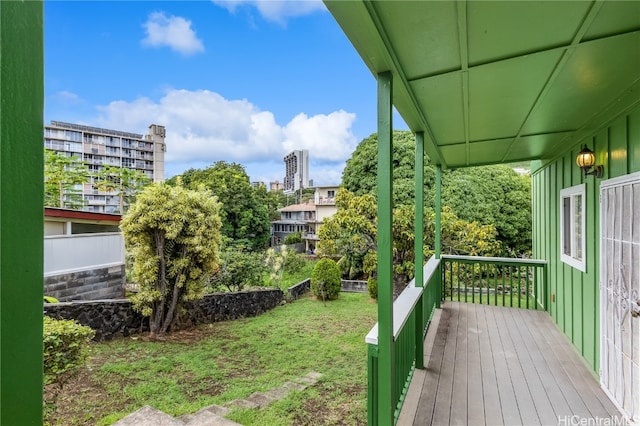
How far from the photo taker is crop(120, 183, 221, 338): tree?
6.04 m

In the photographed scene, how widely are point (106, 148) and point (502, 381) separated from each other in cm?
4462

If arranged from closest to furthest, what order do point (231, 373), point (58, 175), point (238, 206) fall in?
point (231, 373), point (58, 175), point (238, 206)

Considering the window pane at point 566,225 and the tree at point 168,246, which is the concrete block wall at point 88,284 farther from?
the window pane at point 566,225

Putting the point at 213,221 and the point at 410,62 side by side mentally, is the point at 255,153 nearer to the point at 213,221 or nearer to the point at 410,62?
the point at 213,221

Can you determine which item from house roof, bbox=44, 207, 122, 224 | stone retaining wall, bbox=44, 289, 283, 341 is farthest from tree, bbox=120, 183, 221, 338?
house roof, bbox=44, 207, 122, 224

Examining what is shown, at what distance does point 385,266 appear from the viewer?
6.54ft

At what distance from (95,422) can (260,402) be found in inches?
66.7

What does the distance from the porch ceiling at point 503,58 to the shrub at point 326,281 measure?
7300mm

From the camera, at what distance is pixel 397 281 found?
30.0 ft

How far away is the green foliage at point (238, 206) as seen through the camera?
1880cm

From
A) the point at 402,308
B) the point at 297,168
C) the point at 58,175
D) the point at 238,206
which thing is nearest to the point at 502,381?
the point at 402,308

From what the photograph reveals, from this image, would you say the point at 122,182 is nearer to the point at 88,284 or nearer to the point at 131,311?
the point at 88,284

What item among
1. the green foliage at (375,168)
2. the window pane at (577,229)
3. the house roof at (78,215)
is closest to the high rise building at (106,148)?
the house roof at (78,215)

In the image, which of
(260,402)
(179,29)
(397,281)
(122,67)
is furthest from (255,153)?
(260,402)
